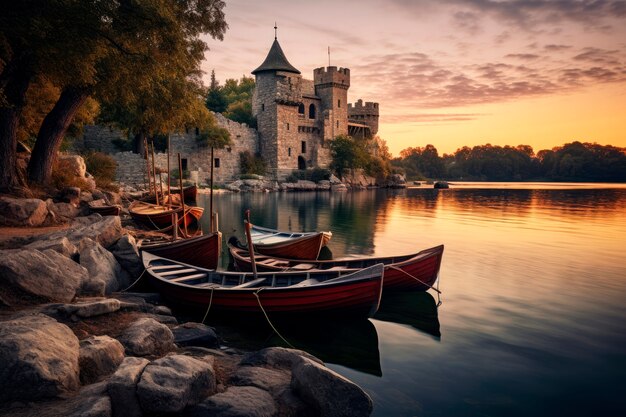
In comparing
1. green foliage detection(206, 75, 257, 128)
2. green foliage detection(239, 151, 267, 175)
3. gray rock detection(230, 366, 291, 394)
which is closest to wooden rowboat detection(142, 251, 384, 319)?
gray rock detection(230, 366, 291, 394)

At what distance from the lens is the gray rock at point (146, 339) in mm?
5453

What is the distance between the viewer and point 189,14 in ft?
52.1

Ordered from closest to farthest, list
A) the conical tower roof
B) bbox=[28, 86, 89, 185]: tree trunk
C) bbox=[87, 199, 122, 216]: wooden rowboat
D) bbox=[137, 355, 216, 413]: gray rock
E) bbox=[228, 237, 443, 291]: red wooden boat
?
1. bbox=[137, 355, 216, 413]: gray rock
2. bbox=[228, 237, 443, 291]: red wooden boat
3. bbox=[87, 199, 122, 216]: wooden rowboat
4. bbox=[28, 86, 89, 185]: tree trunk
5. the conical tower roof

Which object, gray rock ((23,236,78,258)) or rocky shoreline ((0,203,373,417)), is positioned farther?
gray rock ((23,236,78,258))

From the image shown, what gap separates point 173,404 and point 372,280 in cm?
431

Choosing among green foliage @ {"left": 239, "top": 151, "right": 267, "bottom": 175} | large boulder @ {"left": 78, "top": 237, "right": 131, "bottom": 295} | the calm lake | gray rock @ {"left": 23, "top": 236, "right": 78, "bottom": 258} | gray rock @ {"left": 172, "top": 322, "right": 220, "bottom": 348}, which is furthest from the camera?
green foliage @ {"left": 239, "top": 151, "right": 267, "bottom": 175}

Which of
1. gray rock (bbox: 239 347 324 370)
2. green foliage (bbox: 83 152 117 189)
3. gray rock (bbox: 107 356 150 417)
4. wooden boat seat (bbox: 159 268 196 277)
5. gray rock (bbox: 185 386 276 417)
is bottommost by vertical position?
gray rock (bbox: 239 347 324 370)

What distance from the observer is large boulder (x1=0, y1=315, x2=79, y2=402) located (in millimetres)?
3916

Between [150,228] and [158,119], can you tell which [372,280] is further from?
[158,119]

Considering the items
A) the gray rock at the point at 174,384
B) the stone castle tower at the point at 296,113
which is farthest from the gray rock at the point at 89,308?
the stone castle tower at the point at 296,113

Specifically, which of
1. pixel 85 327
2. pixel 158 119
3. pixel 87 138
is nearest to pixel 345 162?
pixel 87 138

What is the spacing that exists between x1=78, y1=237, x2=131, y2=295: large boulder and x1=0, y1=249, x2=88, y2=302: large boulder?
96 cm

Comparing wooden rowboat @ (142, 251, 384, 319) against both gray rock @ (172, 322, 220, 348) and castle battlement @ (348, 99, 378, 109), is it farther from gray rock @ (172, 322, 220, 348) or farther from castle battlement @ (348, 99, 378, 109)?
castle battlement @ (348, 99, 378, 109)

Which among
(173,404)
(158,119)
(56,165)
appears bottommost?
(173,404)
